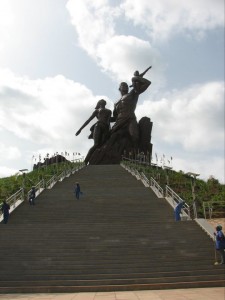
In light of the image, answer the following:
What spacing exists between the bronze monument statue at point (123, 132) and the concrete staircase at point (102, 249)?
1842cm

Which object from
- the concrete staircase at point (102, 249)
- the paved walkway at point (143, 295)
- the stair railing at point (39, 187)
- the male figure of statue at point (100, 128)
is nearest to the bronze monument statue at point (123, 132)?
the male figure of statue at point (100, 128)

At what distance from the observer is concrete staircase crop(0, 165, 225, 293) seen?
1033cm

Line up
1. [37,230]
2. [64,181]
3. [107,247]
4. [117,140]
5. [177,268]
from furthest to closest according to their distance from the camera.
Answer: [117,140] < [64,181] < [37,230] < [107,247] < [177,268]

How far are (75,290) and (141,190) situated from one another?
39.4 ft

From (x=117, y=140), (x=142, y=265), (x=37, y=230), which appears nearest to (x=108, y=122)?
(x=117, y=140)

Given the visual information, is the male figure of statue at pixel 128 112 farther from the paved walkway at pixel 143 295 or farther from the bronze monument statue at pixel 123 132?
the paved walkway at pixel 143 295

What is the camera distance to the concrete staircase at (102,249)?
1033 cm

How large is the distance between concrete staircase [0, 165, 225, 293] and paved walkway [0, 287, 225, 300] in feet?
1.59

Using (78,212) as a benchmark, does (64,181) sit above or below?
above

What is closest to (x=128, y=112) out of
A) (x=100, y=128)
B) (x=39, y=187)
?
(x=100, y=128)

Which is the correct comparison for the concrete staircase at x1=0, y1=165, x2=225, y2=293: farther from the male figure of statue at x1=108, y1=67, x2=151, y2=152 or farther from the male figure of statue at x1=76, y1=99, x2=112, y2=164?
the male figure of statue at x1=76, y1=99, x2=112, y2=164

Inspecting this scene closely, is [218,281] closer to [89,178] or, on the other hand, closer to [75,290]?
[75,290]

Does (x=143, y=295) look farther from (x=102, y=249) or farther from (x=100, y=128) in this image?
(x=100, y=128)

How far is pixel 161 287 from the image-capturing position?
9938 millimetres
